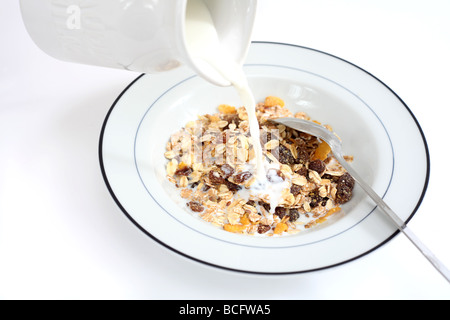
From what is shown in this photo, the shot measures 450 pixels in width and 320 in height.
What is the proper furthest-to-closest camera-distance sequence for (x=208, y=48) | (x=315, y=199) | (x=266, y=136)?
(x=266, y=136)
(x=315, y=199)
(x=208, y=48)

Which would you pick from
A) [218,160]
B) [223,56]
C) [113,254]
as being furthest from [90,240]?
[223,56]

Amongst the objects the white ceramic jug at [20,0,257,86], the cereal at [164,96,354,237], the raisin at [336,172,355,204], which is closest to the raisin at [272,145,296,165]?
the cereal at [164,96,354,237]

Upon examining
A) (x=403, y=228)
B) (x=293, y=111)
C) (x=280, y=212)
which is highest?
(x=293, y=111)

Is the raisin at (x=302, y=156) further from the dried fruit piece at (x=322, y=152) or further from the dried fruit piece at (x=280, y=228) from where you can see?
the dried fruit piece at (x=280, y=228)

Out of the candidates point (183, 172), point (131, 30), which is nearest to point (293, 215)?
point (183, 172)

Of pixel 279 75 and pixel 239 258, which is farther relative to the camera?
pixel 279 75

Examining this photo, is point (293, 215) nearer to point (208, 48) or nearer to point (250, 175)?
point (250, 175)

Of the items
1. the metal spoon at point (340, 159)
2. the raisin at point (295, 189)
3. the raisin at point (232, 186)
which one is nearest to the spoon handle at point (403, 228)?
the metal spoon at point (340, 159)

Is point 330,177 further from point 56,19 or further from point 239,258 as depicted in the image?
point 56,19
